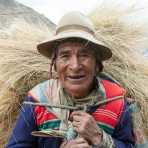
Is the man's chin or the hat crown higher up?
the hat crown

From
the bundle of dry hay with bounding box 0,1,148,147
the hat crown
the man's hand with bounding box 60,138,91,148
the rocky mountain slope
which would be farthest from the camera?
the rocky mountain slope

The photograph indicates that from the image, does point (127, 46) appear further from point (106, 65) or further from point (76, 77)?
point (76, 77)

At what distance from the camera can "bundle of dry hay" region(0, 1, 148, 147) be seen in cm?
419

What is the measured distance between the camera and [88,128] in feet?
10.8

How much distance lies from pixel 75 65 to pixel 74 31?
23 centimetres

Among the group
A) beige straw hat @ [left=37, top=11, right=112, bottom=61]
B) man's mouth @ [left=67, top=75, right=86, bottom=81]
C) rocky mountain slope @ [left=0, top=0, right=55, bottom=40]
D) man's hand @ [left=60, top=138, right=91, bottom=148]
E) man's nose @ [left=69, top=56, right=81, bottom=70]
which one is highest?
rocky mountain slope @ [left=0, top=0, right=55, bottom=40]

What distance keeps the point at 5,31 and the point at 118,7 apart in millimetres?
938

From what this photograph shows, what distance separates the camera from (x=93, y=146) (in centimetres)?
331

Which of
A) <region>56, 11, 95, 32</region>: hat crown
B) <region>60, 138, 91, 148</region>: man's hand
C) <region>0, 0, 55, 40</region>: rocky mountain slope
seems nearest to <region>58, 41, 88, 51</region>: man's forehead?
<region>56, 11, 95, 32</region>: hat crown

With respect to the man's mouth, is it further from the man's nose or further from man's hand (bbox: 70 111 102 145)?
man's hand (bbox: 70 111 102 145)

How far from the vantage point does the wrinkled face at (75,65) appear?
3408 mm

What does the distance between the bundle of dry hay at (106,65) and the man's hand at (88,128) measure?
0.94 m

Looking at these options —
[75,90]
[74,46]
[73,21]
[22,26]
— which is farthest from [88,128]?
[22,26]

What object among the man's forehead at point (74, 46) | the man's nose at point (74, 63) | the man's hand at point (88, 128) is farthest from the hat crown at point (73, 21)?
the man's hand at point (88, 128)
